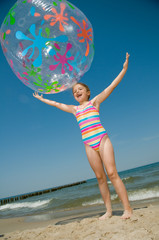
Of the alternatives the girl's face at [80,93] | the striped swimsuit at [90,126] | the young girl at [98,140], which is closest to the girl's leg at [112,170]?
the young girl at [98,140]

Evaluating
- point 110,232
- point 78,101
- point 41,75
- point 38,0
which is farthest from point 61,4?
point 110,232

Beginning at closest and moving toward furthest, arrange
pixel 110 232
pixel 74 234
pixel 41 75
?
pixel 110 232
pixel 74 234
pixel 41 75

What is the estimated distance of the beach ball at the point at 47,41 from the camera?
302cm

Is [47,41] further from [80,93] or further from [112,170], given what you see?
[112,170]

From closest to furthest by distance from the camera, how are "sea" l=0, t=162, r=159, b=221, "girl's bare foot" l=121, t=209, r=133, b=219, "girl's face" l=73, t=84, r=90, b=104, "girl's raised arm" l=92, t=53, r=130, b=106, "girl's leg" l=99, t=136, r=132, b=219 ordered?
"girl's bare foot" l=121, t=209, r=133, b=219, "girl's leg" l=99, t=136, r=132, b=219, "girl's raised arm" l=92, t=53, r=130, b=106, "girl's face" l=73, t=84, r=90, b=104, "sea" l=0, t=162, r=159, b=221

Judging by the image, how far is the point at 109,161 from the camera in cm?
284

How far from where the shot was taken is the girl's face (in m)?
3.40

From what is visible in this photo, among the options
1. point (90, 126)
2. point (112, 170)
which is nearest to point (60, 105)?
point (90, 126)

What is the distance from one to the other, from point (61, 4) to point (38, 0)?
14.8 inches

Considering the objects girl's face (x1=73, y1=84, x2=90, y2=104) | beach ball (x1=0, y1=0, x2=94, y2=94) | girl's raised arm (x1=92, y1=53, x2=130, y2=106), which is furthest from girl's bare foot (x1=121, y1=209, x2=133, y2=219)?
beach ball (x1=0, y1=0, x2=94, y2=94)

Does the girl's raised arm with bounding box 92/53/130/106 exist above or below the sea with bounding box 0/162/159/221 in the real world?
above

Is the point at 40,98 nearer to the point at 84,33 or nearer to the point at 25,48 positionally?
the point at 25,48

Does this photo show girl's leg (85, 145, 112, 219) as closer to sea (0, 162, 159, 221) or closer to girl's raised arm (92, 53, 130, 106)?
girl's raised arm (92, 53, 130, 106)

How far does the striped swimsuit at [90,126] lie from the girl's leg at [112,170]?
11 cm
